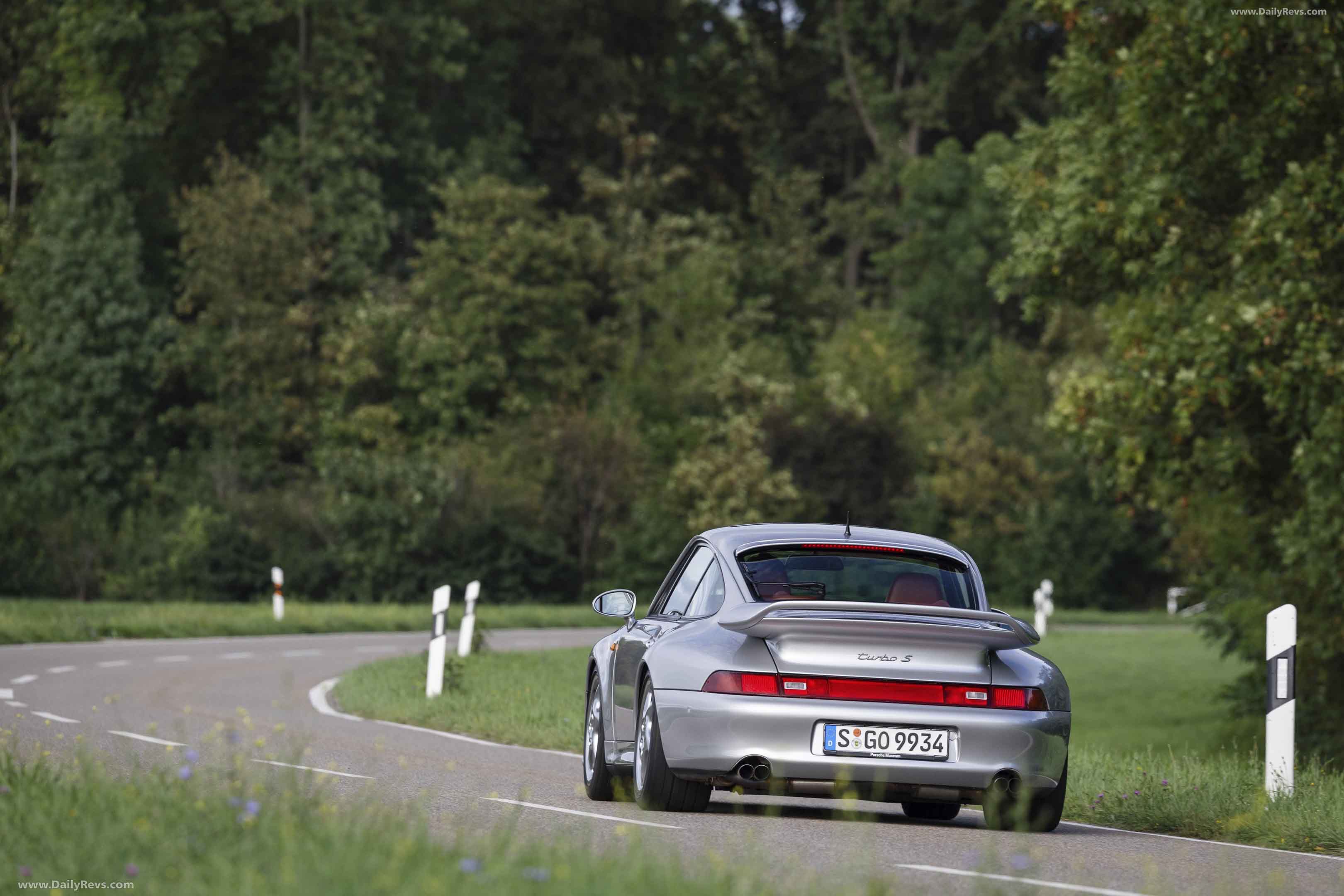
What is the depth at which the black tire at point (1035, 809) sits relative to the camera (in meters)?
10.3

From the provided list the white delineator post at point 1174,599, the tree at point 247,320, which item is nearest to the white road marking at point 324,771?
the white delineator post at point 1174,599

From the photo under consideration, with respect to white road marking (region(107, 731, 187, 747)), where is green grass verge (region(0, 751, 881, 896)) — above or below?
above

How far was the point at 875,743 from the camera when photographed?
981 cm

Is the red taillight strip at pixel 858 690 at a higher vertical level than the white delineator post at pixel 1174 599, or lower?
higher

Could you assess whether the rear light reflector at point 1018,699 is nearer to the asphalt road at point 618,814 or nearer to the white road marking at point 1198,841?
the asphalt road at point 618,814

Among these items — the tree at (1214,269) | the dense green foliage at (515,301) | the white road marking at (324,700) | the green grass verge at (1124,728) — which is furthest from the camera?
the dense green foliage at (515,301)

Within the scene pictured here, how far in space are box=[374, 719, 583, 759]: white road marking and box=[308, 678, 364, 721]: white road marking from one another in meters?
0.58

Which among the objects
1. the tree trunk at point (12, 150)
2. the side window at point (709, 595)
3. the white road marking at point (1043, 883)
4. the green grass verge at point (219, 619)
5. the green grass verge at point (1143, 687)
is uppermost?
the tree trunk at point (12, 150)

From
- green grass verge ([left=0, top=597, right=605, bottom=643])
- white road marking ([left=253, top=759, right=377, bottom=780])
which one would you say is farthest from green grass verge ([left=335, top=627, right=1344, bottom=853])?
green grass verge ([left=0, top=597, right=605, bottom=643])

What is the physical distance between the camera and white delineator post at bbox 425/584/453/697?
66.4 feet

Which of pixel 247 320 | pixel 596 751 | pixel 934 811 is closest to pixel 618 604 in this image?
pixel 596 751

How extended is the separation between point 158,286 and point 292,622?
25.5 metres

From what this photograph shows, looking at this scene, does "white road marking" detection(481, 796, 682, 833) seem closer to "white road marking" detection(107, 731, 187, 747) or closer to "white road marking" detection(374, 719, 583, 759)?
"white road marking" detection(107, 731, 187, 747)

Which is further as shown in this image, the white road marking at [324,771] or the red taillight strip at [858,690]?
the white road marking at [324,771]
